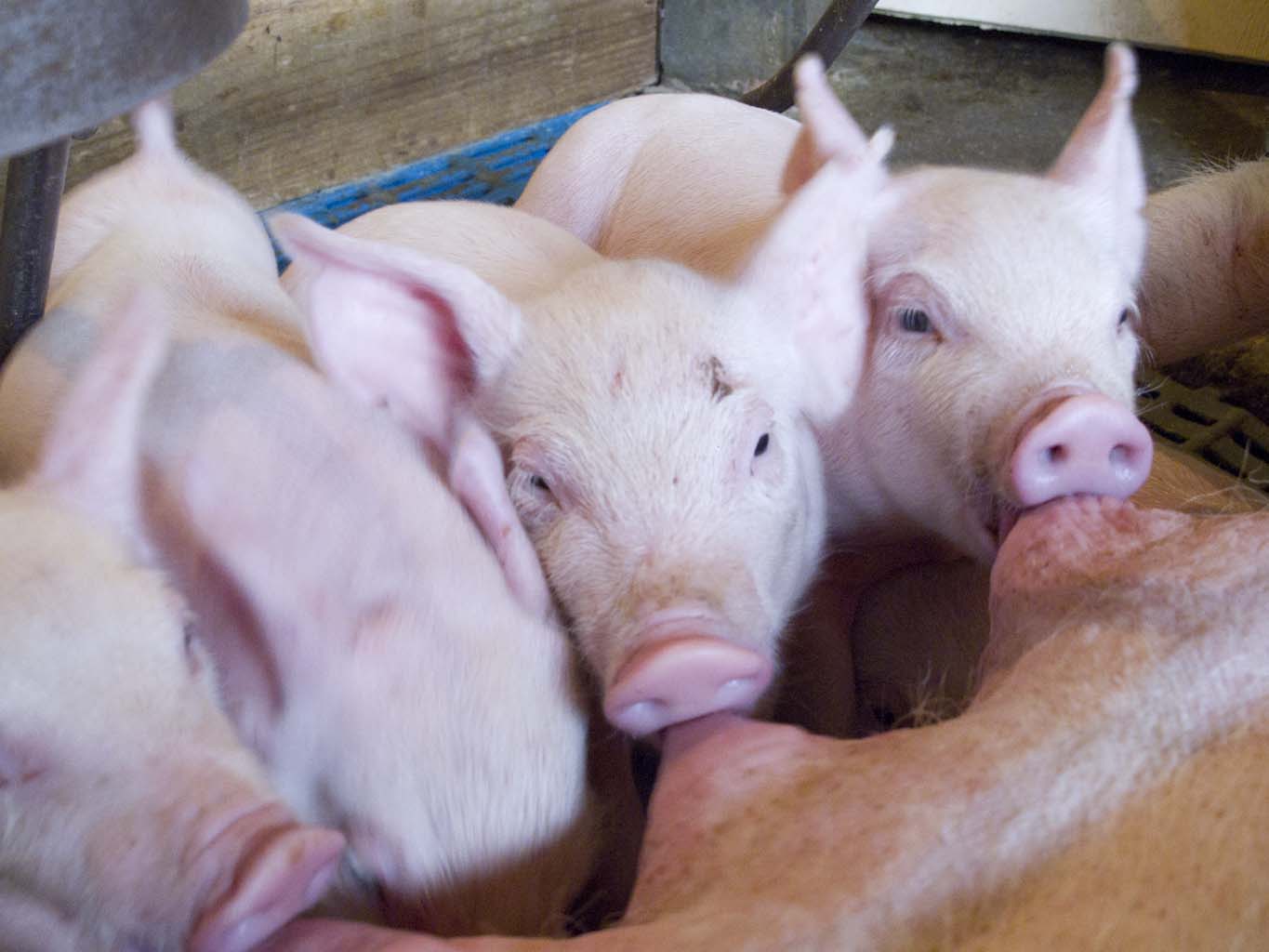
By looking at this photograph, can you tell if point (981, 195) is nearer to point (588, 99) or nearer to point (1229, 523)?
point (1229, 523)

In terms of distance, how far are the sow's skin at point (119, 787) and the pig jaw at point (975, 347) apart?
3.32 feet

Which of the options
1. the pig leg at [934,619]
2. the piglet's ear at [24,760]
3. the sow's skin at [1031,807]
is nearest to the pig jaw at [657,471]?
the sow's skin at [1031,807]

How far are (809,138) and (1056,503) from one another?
0.78 m

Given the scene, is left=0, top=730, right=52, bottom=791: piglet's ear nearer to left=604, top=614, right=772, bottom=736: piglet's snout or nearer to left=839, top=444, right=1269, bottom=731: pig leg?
left=604, top=614, right=772, bottom=736: piglet's snout

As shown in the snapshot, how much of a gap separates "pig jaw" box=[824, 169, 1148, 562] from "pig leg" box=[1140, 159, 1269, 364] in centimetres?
69

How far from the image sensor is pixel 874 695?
2111mm

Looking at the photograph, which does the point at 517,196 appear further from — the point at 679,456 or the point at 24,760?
the point at 24,760

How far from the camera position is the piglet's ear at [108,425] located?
1448 mm

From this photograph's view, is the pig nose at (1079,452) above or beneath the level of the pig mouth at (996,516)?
above

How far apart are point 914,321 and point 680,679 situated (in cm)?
86

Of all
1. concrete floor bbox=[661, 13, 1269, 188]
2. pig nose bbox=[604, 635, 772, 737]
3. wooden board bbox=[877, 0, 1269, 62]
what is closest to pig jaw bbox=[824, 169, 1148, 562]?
pig nose bbox=[604, 635, 772, 737]

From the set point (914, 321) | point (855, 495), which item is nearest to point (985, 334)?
point (914, 321)

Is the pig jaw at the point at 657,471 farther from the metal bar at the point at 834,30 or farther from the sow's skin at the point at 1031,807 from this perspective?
the metal bar at the point at 834,30

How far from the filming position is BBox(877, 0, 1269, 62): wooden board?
4742 mm
